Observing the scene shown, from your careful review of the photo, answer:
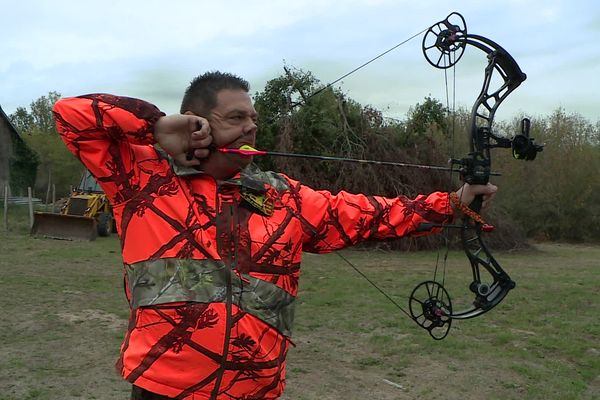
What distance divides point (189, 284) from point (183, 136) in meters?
0.48

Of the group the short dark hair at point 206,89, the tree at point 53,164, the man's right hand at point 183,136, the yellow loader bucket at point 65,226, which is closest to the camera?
the man's right hand at point 183,136

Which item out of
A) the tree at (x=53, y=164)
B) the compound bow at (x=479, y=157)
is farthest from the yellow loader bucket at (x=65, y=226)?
the tree at (x=53, y=164)

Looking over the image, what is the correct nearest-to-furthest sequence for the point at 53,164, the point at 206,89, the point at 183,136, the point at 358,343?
the point at 183,136 → the point at 206,89 → the point at 358,343 → the point at 53,164

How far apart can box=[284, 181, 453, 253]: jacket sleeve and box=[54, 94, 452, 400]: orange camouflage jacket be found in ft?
0.54

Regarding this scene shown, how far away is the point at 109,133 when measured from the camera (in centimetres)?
189

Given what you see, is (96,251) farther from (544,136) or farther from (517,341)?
(544,136)

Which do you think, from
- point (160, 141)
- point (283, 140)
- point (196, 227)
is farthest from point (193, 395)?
point (283, 140)

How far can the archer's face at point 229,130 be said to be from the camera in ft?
6.56

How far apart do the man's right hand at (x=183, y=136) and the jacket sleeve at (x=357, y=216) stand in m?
0.45

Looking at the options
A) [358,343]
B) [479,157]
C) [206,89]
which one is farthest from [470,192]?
[358,343]

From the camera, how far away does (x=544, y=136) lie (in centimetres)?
2425

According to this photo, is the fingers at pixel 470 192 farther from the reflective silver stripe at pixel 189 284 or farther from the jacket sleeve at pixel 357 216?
the reflective silver stripe at pixel 189 284

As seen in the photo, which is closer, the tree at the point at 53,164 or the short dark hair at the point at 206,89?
the short dark hair at the point at 206,89

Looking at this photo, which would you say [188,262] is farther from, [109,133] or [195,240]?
[109,133]
